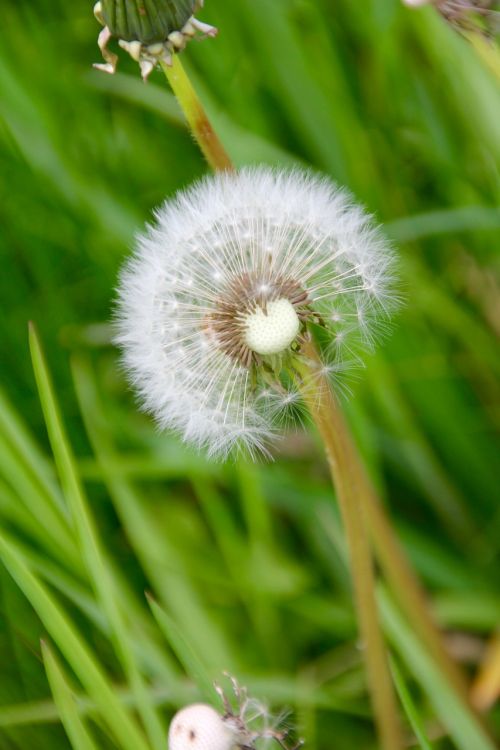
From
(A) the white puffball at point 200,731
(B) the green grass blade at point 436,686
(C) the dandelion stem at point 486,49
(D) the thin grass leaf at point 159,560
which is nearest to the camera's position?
(A) the white puffball at point 200,731

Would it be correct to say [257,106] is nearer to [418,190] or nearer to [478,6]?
[418,190]

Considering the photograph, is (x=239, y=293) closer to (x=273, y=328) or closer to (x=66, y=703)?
(x=273, y=328)

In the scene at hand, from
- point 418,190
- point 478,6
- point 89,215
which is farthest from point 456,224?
point 478,6

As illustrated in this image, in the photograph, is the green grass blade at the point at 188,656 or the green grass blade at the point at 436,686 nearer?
the green grass blade at the point at 188,656

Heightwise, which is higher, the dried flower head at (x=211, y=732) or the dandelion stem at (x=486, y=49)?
the dandelion stem at (x=486, y=49)

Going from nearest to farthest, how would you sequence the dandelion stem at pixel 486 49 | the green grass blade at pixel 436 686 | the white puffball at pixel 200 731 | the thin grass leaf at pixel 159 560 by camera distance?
the white puffball at pixel 200 731 → the dandelion stem at pixel 486 49 → the green grass blade at pixel 436 686 → the thin grass leaf at pixel 159 560

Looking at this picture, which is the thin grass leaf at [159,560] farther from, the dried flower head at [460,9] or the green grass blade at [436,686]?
the dried flower head at [460,9]

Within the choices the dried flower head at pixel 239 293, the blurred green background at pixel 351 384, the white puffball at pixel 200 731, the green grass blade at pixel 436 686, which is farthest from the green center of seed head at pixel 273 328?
the blurred green background at pixel 351 384
